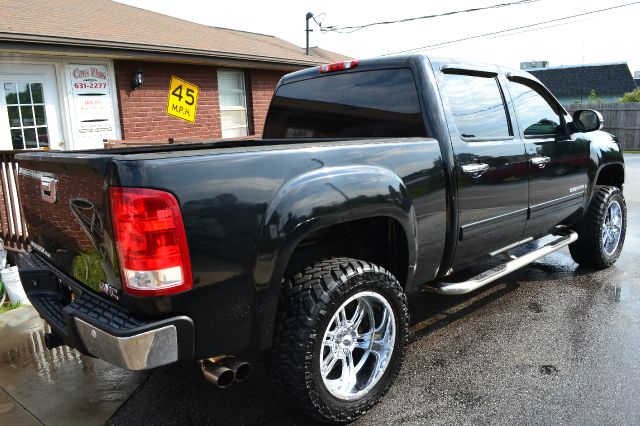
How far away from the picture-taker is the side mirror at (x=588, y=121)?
15.4 ft

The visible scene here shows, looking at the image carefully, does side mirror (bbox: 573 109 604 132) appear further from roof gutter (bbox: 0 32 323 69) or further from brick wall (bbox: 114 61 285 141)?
brick wall (bbox: 114 61 285 141)

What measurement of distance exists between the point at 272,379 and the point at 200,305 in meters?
0.63

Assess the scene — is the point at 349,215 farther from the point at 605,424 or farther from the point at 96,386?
the point at 96,386

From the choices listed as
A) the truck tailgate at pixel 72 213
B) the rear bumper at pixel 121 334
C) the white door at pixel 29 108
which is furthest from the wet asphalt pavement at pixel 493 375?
the white door at pixel 29 108

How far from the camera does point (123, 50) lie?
8.01 metres

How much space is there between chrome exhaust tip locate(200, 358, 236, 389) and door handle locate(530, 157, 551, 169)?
2771 millimetres

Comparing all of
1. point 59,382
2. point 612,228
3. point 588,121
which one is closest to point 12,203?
point 59,382

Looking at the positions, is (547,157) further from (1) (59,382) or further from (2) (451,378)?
(1) (59,382)

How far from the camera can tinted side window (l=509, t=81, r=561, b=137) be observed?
13.5 feet

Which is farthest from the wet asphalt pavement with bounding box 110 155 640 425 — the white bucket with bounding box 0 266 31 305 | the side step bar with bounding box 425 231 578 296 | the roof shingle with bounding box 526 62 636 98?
the roof shingle with bounding box 526 62 636 98

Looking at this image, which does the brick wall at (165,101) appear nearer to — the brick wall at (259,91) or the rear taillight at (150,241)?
the brick wall at (259,91)

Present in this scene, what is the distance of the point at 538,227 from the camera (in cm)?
428

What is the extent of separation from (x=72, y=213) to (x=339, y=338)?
4.79 ft

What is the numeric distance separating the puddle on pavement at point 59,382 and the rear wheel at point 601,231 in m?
4.14
